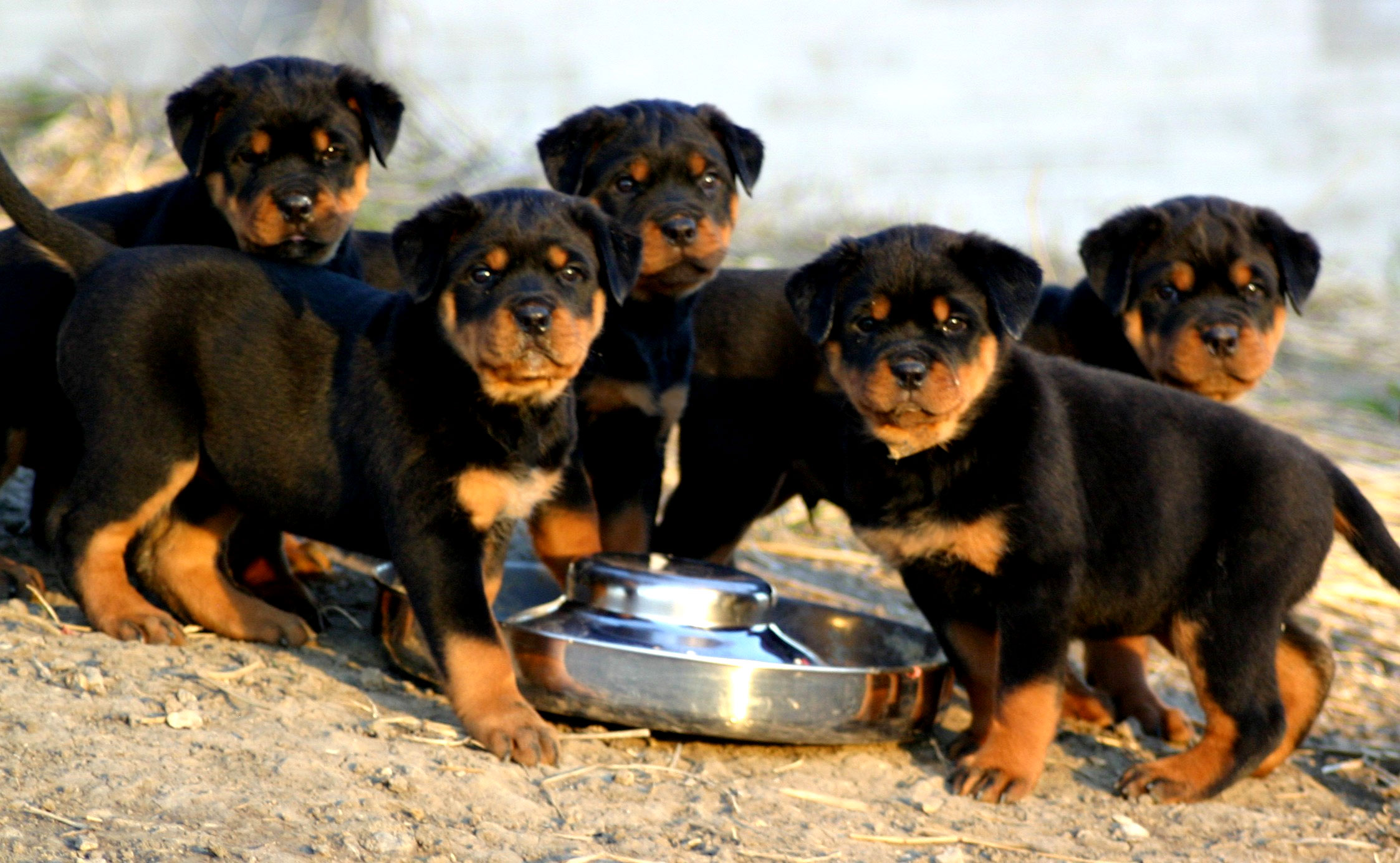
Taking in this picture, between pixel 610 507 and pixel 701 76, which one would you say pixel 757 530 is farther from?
pixel 701 76

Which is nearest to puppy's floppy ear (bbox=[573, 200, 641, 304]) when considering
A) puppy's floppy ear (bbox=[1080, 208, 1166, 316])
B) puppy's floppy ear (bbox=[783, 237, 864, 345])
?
puppy's floppy ear (bbox=[783, 237, 864, 345])

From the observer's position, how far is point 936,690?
4.22 meters

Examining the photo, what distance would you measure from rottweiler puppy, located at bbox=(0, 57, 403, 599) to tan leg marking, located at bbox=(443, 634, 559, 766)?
138cm

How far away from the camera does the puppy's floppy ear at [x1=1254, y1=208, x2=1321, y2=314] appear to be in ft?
16.3

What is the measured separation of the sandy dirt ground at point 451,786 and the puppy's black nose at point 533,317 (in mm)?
950

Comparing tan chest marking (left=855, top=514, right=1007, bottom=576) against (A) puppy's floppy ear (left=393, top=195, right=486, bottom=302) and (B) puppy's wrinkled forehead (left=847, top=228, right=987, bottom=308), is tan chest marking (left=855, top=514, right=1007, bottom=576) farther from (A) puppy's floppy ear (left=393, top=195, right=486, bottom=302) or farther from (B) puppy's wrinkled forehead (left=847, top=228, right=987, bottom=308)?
(A) puppy's floppy ear (left=393, top=195, right=486, bottom=302)

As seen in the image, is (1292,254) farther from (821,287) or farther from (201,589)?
(201,589)

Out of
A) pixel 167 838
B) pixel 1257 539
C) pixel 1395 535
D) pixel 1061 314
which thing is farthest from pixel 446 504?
pixel 1395 535

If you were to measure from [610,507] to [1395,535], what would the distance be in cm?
317

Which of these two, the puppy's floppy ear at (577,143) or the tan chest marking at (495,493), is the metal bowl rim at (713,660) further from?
the puppy's floppy ear at (577,143)

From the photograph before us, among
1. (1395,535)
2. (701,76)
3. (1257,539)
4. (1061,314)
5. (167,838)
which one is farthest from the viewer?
(701,76)

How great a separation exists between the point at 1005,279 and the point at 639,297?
3.95ft

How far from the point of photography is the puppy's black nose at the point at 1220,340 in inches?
188

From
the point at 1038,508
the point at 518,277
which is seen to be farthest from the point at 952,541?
the point at 518,277
